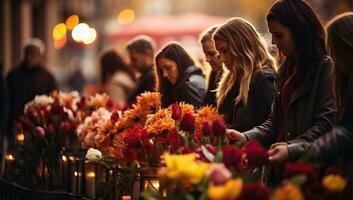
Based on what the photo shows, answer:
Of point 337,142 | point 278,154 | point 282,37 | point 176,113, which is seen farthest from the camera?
point 176,113

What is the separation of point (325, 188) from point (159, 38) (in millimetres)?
25805

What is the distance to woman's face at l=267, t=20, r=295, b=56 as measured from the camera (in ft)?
20.0

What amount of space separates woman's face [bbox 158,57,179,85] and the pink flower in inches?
160

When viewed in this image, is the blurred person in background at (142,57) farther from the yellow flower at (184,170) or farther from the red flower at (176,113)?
the yellow flower at (184,170)

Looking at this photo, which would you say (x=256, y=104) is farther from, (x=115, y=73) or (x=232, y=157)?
(x=115, y=73)

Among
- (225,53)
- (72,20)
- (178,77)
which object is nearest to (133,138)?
(225,53)

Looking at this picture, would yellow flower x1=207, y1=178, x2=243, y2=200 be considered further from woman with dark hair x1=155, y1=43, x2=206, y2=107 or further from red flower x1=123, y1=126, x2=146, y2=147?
woman with dark hair x1=155, y1=43, x2=206, y2=107

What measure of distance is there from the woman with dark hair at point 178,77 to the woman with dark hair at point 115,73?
5.09m

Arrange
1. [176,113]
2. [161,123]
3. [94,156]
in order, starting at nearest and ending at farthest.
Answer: [176,113] < [161,123] < [94,156]

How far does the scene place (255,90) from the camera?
7207 millimetres

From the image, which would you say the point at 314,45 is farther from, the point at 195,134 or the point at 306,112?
the point at 195,134

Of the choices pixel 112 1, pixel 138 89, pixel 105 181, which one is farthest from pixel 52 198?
pixel 112 1

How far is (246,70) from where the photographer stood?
723 cm

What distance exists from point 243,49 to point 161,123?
2.56 feet
